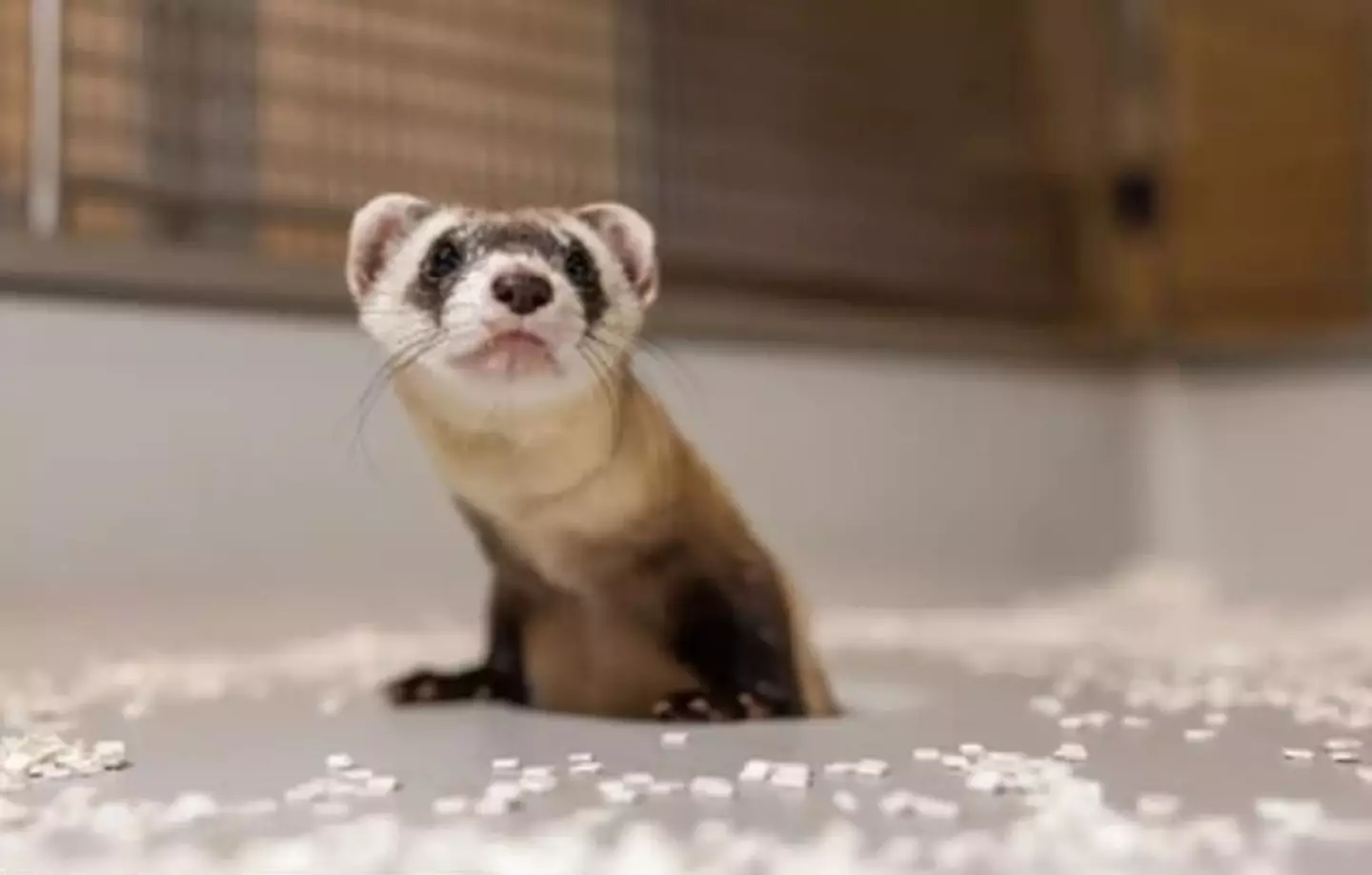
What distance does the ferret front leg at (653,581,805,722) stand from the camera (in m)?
0.80

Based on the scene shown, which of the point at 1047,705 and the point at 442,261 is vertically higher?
the point at 442,261

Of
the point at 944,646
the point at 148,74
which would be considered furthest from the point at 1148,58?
the point at 148,74

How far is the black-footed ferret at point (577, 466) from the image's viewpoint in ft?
2.43

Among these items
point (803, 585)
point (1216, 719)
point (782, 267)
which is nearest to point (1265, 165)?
point (782, 267)

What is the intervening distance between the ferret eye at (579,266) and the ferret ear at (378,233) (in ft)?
0.23

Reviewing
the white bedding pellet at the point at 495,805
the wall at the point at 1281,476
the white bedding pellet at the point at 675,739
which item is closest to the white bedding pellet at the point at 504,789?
the white bedding pellet at the point at 495,805

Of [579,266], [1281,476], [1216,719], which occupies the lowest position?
[1216,719]

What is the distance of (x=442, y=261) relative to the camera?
2.49 feet

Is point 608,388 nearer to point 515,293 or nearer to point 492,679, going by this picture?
point 515,293

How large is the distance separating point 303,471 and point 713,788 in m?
0.60

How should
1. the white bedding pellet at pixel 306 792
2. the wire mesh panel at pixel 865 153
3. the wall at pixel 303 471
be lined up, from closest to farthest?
the white bedding pellet at pixel 306 792 < the wall at pixel 303 471 < the wire mesh panel at pixel 865 153

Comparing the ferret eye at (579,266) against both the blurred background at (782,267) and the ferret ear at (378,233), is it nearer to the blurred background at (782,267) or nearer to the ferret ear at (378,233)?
the ferret ear at (378,233)

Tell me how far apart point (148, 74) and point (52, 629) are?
0.37m

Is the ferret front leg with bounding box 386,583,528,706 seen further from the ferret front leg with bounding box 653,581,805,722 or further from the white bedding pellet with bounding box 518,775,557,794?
the white bedding pellet with bounding box 518,775,557,794
